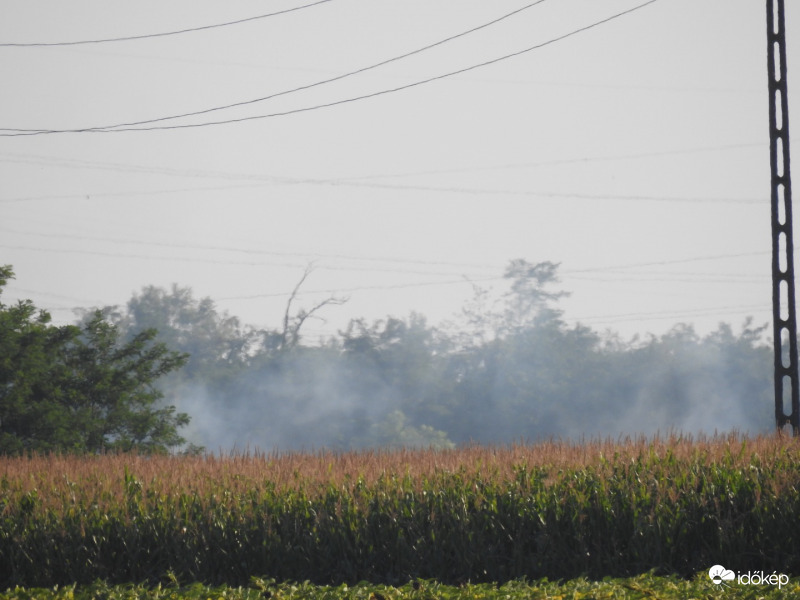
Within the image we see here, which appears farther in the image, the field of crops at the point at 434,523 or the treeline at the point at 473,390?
the treeline at the point at 473,390

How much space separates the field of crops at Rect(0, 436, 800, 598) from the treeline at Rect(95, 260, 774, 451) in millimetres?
45092

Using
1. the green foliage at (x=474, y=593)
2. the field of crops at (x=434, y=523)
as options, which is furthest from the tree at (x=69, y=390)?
the green foliage at (x=474, y=593)

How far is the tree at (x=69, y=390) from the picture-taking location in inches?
1126

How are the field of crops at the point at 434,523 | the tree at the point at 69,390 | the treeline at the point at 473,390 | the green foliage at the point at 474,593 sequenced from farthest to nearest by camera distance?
the treeline at the point at 473,390, the tree at the point at 69,390, the field of crops at the point at 434,523, the green foliage at the point at 474,593

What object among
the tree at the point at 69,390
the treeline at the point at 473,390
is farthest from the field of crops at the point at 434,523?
the treeline at the point at 473,390

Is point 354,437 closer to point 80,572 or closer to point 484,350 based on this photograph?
point 484,350

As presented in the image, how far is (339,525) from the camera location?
1116 centimetres

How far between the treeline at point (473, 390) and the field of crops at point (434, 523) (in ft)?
148

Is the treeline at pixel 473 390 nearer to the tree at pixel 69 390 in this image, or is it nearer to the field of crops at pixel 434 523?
the tree at pixel 69 390

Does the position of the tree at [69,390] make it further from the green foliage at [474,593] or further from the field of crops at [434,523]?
the green foliage at [474,593]

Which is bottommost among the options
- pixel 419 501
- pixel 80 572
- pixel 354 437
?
pixel 354 437

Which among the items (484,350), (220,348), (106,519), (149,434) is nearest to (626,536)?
(106,519)

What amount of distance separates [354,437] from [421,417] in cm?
453

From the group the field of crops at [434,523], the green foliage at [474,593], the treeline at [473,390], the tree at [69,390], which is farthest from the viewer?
the treeline at [473,390]
